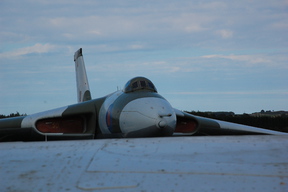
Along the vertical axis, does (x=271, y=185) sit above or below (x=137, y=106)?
below

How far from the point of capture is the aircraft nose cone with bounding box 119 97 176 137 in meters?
13.1

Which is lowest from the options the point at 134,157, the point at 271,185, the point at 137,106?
the point at 271,185

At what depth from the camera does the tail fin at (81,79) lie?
24625 mm

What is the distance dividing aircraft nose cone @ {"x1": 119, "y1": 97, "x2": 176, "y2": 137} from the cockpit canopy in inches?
31.5

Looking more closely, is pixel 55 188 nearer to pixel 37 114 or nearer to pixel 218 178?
pixel 218 178

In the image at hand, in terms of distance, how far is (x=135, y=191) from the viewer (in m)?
3.46

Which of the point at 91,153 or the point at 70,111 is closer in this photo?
the point at 91,153

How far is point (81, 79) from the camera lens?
25.3 meters

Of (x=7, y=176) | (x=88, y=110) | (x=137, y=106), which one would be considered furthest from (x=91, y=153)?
(x=88, y=110)

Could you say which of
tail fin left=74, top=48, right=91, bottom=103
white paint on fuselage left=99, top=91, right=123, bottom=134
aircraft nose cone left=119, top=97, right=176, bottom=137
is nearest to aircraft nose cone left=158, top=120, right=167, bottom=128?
aircraft nose cone left=119, top=97, right=176, bottom=137

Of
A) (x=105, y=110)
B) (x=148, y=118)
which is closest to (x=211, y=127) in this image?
(x=105, y=110)

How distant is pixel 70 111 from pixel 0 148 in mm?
12839

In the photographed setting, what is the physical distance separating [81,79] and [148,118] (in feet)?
41.6

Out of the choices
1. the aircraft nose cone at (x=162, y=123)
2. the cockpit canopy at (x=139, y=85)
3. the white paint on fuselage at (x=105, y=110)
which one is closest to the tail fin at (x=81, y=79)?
the white paint on fuselage at (x=105, y=110)
